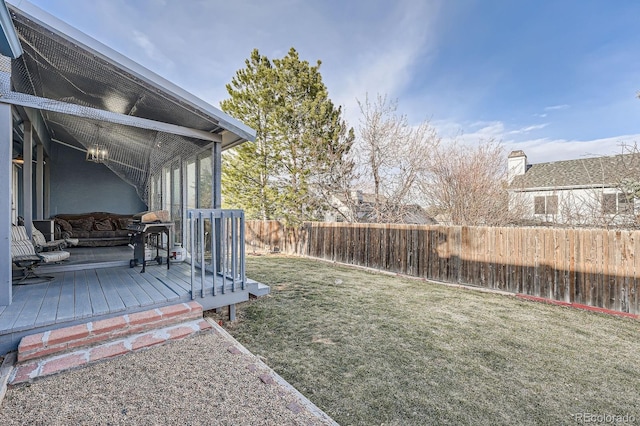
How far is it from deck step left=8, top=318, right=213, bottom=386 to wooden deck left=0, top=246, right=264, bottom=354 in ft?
0.91

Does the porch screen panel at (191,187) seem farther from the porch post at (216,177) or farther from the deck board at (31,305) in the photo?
the deck board at (31,305)

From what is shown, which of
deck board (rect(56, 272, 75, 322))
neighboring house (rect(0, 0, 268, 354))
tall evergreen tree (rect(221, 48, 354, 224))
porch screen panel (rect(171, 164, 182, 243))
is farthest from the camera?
tall evergreen tree (rect(221, 48, 354, 224))

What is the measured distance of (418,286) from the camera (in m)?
6.16

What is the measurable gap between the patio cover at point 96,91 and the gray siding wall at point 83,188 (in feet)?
10.2

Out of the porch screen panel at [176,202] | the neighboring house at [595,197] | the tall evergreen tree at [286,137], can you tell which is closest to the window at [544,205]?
the neighboring house at [595,197]

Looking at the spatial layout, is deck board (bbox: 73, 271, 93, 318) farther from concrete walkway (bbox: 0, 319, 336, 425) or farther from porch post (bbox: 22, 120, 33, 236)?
porch post (bbox: 22, 120, 33, 236)

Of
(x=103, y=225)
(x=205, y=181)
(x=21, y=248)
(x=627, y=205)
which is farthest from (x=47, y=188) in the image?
(x=627, y=205)

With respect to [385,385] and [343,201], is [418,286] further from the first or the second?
[343,201]

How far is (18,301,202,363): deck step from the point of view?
224 cm

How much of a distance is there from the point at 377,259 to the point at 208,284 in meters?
5.14

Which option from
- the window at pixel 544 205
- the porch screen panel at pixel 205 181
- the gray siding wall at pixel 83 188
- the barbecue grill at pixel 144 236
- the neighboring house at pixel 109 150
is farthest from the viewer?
the window at pixel 544 205

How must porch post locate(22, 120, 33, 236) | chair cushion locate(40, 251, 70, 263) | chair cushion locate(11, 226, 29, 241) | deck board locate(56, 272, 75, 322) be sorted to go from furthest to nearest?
porch post locate(22, 120, 33, 236), chair cushion locate(11, 226, 29, 241), chair cushion locate(40, 251, 70, 263), deck board locate(56, 272, 75, 322)

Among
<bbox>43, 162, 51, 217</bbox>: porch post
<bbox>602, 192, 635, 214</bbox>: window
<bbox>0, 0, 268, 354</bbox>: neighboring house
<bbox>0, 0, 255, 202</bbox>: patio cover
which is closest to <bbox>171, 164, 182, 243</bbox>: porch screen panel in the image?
<bbox>0, 0, 268, 354</bbox>: neighboring house

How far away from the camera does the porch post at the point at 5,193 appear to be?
2.63 meters
